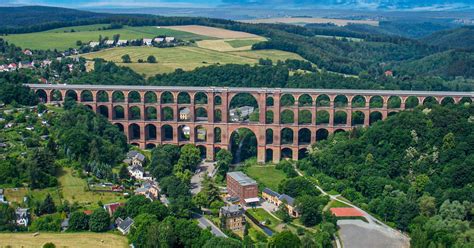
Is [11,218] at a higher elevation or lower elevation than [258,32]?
lower

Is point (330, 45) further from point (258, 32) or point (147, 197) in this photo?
point (147, 197)

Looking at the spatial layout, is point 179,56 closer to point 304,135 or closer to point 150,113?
point 150,113

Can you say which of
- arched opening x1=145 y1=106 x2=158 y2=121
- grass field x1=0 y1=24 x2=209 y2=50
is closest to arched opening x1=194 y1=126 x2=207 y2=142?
arched opening x1=145 y1=106 x2=158 y2=121

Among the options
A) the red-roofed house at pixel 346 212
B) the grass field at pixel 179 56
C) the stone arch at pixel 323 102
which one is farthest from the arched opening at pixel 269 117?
the grass field at pixel 179 56

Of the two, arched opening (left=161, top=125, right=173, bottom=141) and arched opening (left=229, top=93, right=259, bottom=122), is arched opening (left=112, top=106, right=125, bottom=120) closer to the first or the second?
arched opening (left=161, top=125, right=173, bottom=141)

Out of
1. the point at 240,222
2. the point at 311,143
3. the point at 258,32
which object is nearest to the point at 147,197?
the point at 240,222

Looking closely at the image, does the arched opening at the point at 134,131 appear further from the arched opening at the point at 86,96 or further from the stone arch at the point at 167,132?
the arched opening at the point at 86,96

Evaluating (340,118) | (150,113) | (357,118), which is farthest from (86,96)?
(357,118)
